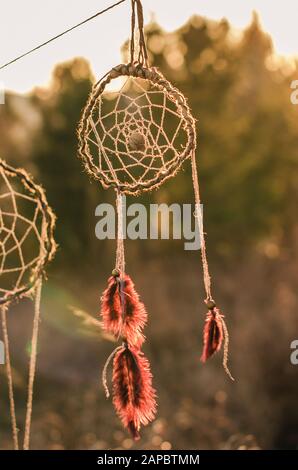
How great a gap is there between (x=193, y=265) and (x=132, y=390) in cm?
522

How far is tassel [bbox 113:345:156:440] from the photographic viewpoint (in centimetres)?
141

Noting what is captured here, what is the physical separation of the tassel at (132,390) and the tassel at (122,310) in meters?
0.05

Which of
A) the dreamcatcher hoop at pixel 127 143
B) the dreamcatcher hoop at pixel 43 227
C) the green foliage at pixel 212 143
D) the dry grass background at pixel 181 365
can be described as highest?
the green foliage at pixel 212 143

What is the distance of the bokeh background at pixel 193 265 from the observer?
15.0 ft

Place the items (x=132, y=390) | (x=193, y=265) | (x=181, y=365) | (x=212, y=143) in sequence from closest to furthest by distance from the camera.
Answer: (x=132, y=390) < (x=181, y=365) < (x=193, y=265) < (x=212, y=143)

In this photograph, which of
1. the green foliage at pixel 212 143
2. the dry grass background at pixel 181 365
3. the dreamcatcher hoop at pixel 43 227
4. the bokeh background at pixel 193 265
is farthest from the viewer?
the green foliage at pixel 212 143

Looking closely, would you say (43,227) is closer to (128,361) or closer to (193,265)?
(128,361)

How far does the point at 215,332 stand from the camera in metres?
1.50

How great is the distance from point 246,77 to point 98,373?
4.93 m

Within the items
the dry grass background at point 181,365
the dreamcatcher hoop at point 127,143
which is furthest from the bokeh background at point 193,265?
the dreamcatcher hoop at point 127,143

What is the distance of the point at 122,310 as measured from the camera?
148cm

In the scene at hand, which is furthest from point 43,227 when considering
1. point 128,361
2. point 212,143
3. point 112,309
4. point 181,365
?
point 212,143

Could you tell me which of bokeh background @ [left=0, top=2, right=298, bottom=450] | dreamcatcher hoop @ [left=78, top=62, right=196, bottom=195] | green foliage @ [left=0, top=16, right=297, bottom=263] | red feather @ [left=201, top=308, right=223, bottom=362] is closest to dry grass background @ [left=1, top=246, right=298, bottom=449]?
bokeh background @ [left=0, top=2, right=298, bottom=450]

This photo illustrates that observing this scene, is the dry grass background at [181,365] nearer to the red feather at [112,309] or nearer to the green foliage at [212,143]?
the green foliage at [212,143]
